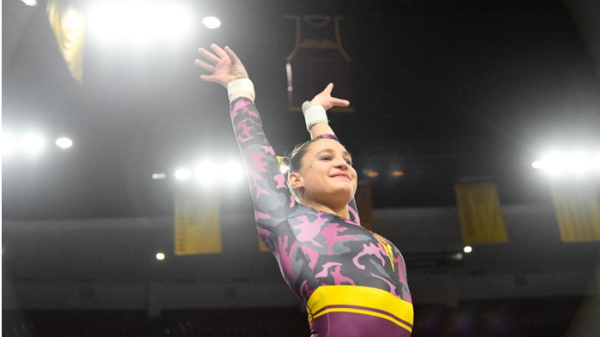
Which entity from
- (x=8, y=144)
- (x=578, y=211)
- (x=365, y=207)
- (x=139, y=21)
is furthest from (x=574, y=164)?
(x=8, y=144)

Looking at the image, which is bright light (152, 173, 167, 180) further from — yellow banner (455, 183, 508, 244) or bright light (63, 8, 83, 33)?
yellow banner (455, 183, 508, 244)

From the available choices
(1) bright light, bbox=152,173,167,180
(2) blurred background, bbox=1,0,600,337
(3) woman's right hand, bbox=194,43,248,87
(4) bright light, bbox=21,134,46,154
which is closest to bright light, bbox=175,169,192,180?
(2) blurred background, bbox=1,0,600,337

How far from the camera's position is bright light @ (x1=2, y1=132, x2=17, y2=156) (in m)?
6.96

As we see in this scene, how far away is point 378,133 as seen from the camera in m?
7.13

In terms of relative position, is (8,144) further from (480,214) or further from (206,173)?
(480,214)

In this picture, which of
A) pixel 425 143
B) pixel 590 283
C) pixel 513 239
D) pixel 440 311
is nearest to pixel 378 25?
pixel 425 143

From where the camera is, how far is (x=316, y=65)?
4.82m

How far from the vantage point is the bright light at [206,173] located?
741cm

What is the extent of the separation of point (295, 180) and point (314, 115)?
404 millimetres

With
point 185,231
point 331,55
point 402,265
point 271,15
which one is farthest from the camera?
point 185,231

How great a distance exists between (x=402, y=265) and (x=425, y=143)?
19.4 ft

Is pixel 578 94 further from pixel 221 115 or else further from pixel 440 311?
pixel 440 311

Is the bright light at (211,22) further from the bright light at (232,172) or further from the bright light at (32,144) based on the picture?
the bright light at (32,144)

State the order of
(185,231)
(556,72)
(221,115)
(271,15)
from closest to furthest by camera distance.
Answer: (271,15) → (556,72) → (221,115) → (185,231)
